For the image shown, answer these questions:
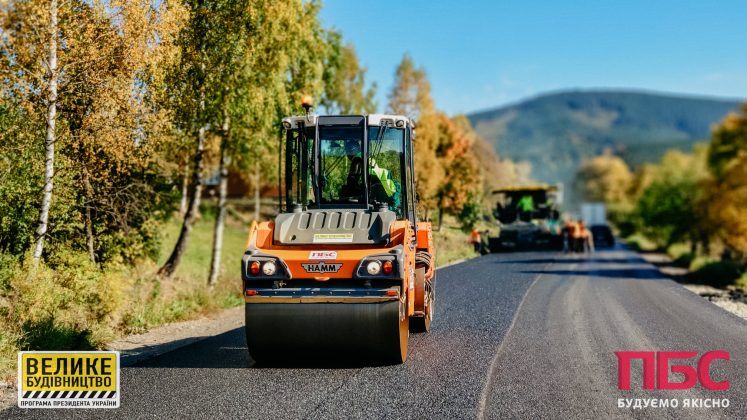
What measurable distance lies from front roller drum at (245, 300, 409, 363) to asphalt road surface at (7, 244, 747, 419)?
342 millimetres

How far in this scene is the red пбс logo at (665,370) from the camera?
7.74 m

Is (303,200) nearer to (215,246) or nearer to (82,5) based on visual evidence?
(82,5)

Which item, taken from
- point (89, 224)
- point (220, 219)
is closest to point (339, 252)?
point (89, 224)

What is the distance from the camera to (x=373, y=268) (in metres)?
8.00

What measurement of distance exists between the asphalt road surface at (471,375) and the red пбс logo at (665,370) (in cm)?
11

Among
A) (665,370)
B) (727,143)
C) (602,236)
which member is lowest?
(602,236)

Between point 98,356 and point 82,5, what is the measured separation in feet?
21.9

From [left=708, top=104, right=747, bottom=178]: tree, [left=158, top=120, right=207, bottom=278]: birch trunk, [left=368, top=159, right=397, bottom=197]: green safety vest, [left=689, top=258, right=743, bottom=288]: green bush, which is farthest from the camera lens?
[left=708, top=104, right=747, bottom=178]: tree

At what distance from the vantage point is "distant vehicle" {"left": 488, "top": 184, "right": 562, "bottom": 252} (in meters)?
32.8

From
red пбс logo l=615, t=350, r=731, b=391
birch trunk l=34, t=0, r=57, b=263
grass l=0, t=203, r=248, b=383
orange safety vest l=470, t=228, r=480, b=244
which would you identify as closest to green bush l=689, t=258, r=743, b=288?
orange safety vest l=470, t=228, r=480, b=244

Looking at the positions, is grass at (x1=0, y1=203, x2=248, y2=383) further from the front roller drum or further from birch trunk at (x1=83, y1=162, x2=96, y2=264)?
the front roller drum

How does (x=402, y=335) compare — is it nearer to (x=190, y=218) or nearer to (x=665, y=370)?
(x=665, y=370)

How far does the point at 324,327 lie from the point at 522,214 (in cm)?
2614

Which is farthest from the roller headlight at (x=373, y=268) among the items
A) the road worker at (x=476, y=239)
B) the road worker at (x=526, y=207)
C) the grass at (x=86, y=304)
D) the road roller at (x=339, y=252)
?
the road worker at (x=526, y=207)
